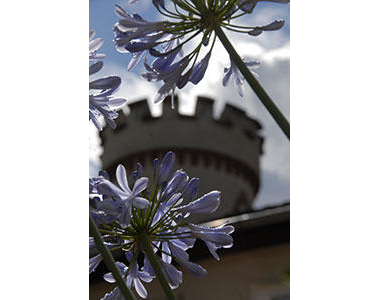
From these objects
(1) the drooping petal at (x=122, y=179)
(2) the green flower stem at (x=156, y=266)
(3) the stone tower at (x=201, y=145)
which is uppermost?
(1) the drooping petal at (x=122, y=179)

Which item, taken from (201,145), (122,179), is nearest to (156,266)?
(122,179)

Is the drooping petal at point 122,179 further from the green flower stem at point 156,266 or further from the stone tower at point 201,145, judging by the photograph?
the stone tower at point 201,145

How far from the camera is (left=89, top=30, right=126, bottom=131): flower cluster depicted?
0.60m

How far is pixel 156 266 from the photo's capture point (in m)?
0.55

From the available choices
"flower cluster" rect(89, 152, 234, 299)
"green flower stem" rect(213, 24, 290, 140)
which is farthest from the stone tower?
"green flower stem" rect(213, 24, 290, 140)

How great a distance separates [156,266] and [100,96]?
19cm

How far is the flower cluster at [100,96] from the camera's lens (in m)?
0.60

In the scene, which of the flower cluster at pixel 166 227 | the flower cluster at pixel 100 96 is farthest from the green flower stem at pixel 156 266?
the flower cluster at pixel 100 96

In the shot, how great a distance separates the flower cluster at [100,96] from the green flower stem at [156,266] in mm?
114

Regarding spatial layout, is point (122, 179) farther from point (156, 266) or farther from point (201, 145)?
point (201, 145)

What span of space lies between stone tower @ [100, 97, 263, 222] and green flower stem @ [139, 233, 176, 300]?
15.1m

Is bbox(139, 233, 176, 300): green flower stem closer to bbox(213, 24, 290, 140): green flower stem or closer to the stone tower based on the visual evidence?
bbox(213, 24, 290, 140): green flower stem
